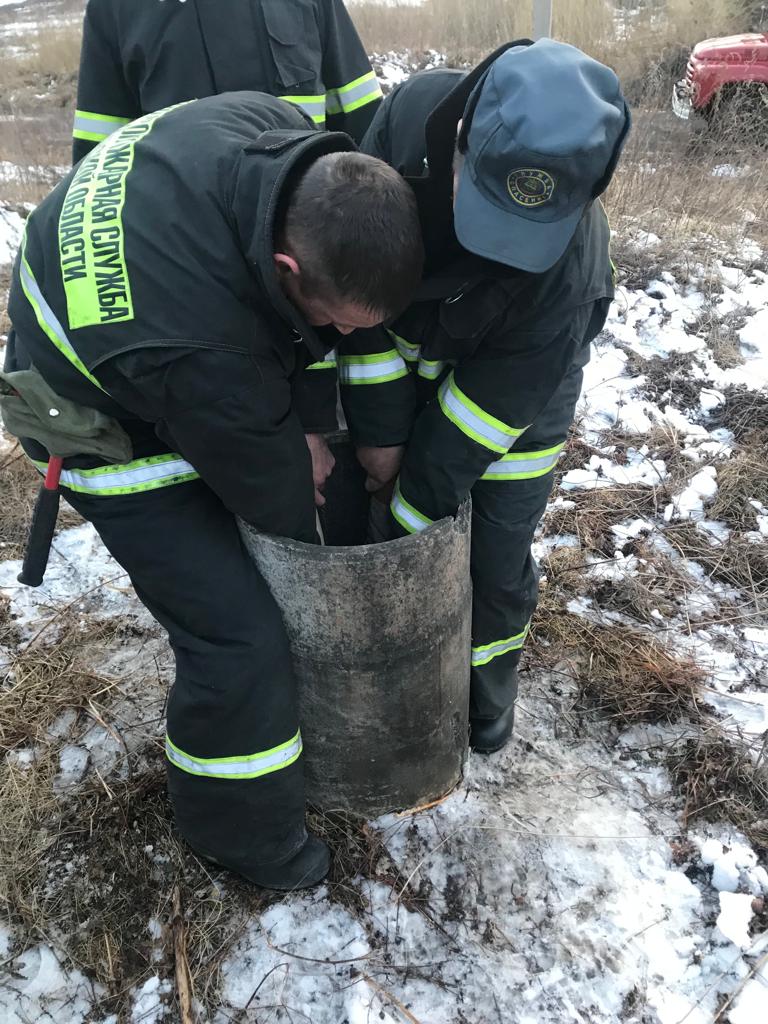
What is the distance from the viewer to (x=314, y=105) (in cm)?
256

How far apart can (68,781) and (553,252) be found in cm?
204

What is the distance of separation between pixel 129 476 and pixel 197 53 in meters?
1.46

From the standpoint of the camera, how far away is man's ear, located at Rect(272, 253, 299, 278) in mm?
1393

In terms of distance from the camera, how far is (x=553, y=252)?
1523 mm

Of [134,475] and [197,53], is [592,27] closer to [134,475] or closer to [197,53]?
[197,53]

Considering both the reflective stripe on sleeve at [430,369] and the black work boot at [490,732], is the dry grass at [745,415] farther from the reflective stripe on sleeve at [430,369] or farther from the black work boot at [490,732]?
the reflective stripe on sleeve at [430,369]

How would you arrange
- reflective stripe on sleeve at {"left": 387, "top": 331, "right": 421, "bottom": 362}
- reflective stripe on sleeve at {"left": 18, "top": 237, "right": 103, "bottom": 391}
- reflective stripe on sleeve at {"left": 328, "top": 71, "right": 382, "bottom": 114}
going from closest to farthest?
reflective stripe on sleeve at {"left": 18, "top": 237, "right": 103, "bottom": 391} → reflective stripe on sleeve at {"left": 387, "top": 331, "right": 421, "bottom": 362} → reflective stripe on sleeve at {"left": 328, "top": 71, "right": 382, "bottom": 114}

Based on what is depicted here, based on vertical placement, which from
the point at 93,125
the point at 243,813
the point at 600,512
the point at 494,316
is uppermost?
the point at 93,125

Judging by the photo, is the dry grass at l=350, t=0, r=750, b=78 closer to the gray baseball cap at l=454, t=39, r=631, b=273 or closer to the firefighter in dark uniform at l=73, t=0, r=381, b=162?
the firefighter in dark uniform at l=73, t=0, r=381, b=162

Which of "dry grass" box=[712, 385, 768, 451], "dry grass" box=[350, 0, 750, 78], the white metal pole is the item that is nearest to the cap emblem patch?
"dry grass" box=[712, 385, 768, 451]

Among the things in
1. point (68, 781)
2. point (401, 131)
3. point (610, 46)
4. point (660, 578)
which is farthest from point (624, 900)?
point (610, 46)

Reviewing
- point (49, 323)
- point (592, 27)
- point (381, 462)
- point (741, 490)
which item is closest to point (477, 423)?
point (381, 462)

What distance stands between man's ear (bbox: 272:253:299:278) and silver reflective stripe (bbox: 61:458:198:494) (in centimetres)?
52

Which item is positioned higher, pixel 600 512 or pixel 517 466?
pixel 517 466
